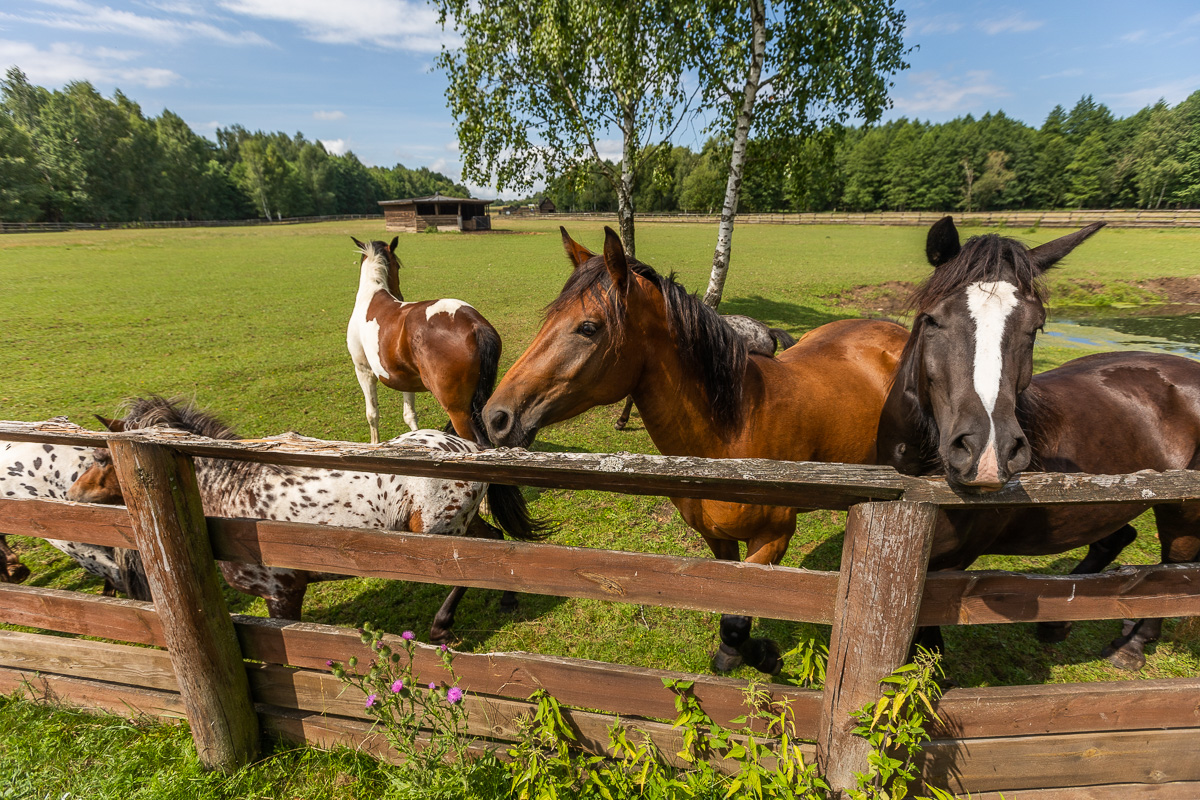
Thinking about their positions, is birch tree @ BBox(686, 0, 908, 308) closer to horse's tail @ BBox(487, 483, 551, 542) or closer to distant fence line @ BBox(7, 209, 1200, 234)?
horse's tail @ BBox(487, 483, 551, 542)

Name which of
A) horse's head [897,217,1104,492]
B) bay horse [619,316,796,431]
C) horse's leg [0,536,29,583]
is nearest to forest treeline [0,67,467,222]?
horse's leg [0,536,29,583]

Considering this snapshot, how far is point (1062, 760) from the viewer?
1774 mm

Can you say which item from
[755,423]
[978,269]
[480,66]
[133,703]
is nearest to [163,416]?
[133,703]

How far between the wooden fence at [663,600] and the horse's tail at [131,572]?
66cm

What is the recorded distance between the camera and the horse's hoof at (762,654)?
264 centimetres

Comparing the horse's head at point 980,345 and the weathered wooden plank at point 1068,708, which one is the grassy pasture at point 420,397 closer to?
the weathered wooden plank at point 1068,708

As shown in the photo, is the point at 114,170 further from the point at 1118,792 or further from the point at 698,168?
the point at 1118,792

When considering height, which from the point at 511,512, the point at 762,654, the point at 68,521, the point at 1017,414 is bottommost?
the point at 762,654

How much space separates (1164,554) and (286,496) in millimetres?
Result: 5013

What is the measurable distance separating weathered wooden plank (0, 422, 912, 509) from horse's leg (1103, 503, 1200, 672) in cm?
246

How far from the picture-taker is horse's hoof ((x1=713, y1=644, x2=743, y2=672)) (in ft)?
9.12

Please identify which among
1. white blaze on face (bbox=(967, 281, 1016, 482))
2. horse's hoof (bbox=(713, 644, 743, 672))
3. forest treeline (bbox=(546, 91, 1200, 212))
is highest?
forest treeline (bbox=(546, 91, 1200, 212))

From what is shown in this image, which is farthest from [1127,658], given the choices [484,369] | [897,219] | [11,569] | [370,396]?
[897,219]

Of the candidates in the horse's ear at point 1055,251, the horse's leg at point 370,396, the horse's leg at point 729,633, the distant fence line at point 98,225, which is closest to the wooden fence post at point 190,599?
the horse's leg at point 729,633
